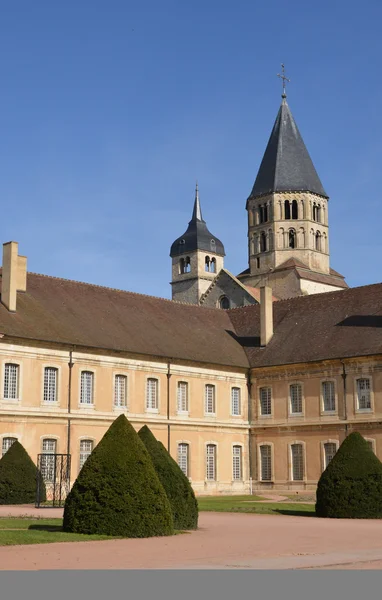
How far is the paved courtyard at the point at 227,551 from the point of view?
40.0 feet

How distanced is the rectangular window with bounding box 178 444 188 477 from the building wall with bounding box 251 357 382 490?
4.10 m

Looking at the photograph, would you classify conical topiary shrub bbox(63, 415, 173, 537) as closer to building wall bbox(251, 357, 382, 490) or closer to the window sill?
the window sill

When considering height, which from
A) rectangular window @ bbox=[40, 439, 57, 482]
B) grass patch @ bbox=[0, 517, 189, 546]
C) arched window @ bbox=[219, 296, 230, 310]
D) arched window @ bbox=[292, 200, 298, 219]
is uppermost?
arched window @ bbox=[292, 200, 298, 219]

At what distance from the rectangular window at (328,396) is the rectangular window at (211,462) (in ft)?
17.9

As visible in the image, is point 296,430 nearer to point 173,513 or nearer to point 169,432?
point 169,432

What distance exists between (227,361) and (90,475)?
23743 millimetres

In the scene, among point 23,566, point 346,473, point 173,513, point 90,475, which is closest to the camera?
point 23,566

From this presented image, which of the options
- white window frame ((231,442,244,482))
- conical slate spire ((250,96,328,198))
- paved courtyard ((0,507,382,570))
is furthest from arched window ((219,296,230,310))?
paved courtyard ((0,507,382,570))

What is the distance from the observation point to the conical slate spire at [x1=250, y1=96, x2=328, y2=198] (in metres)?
74.8

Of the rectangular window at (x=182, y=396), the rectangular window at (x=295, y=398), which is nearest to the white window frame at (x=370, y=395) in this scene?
the rectangular window at (x=295, y=398)

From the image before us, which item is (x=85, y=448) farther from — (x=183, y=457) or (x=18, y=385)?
(x=183, y=457)

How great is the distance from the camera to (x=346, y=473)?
22984 millimetres

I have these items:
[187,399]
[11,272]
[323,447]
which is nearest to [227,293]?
[187,399]

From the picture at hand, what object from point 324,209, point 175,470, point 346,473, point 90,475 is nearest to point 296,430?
point 346,473
